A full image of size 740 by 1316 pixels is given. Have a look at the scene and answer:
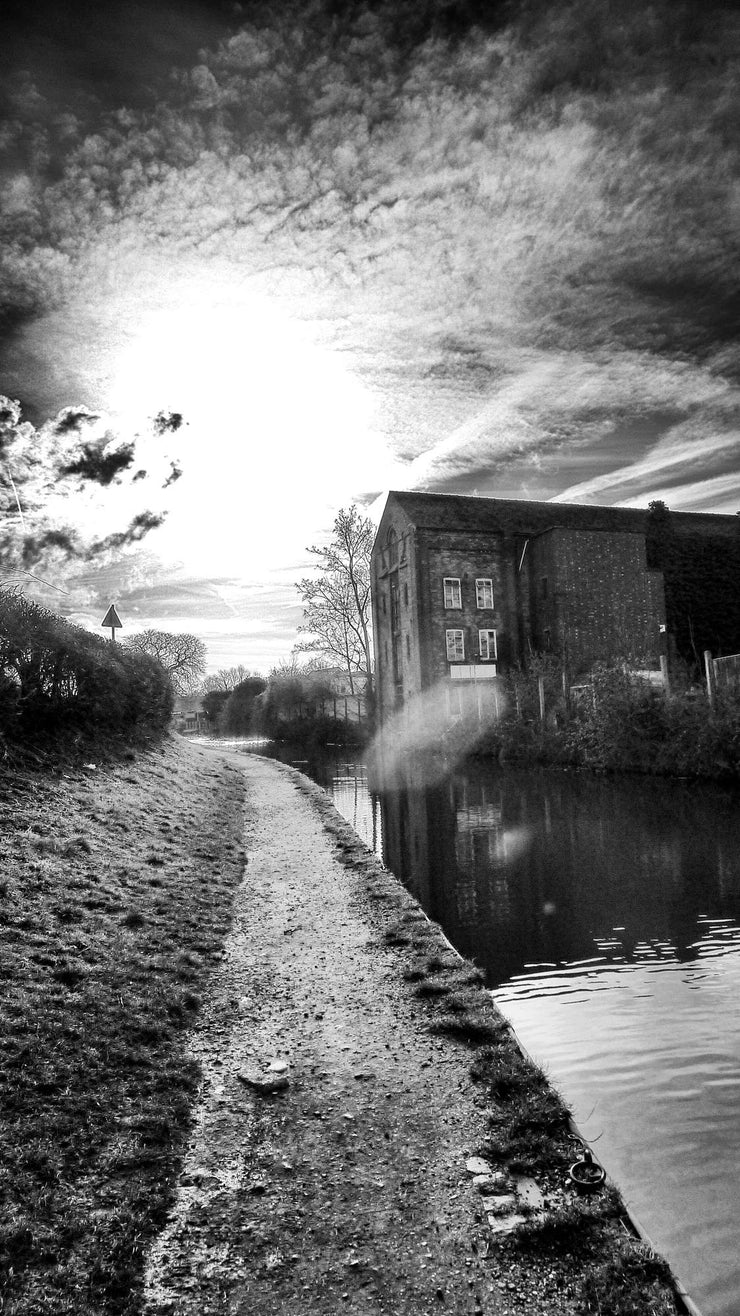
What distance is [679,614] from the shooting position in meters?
35.2

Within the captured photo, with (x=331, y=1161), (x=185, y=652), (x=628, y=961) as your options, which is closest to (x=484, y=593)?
(x=628, y=961)

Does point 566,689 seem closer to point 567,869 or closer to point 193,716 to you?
point 567,869

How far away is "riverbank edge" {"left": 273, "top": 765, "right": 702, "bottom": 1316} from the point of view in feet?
8.92

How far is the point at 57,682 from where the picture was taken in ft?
42.9

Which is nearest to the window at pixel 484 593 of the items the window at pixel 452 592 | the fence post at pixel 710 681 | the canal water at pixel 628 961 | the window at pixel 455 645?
the window at pixel 452 592

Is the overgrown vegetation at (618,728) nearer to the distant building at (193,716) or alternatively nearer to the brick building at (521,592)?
the brick building at (521,592)

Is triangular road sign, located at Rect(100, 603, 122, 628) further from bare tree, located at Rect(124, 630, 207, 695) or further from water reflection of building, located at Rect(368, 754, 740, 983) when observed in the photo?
bare tree, located at Rect(124, 630, 207, 695)

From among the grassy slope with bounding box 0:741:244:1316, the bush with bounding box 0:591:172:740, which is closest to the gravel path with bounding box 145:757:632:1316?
the grassy slope with bounding box 0:741:244:1316

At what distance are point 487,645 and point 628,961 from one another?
27.9 metres

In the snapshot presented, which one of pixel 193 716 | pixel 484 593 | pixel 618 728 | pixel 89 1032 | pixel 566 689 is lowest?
pixel 89 1032

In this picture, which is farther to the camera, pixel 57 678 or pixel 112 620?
pixel 112 620

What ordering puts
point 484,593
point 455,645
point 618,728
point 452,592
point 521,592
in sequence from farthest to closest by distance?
point 521,592
point 484,593
point 452,592
point 455,645
point 618,728

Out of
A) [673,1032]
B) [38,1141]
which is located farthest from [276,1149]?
[673,1032]

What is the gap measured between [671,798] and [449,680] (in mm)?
18103
